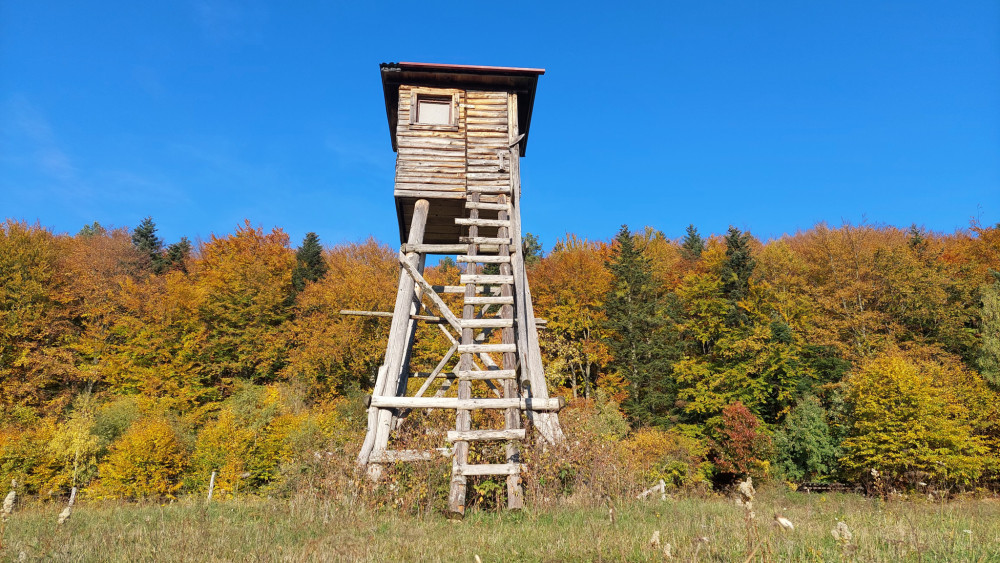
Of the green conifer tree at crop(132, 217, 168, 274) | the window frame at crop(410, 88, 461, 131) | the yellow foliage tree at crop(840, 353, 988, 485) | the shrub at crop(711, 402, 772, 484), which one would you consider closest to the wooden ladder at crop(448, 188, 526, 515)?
the window frame at crop(410, 88, 461, 131)

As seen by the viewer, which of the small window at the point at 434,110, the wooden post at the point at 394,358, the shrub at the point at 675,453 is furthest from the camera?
the shrub at the point at 675,453

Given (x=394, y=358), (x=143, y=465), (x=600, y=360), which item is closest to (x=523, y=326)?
(x=394, y=358)

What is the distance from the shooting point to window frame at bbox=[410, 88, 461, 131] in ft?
31.7

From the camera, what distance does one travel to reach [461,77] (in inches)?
388

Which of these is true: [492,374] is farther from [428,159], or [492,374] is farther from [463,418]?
[428,159]

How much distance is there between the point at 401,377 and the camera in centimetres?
942

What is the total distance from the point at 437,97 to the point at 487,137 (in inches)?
53.3

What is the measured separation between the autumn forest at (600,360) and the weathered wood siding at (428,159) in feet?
40.9

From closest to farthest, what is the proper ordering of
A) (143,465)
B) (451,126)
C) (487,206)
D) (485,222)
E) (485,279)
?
(485,279), (485,222), (487,206), (451,126), (143,465)

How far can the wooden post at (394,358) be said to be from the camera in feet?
25.3

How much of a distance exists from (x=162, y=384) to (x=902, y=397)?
36.8 meters

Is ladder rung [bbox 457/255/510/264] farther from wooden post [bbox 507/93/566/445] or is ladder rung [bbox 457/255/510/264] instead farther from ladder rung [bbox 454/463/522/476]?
ladder rung [bbox 454/463/522/476]

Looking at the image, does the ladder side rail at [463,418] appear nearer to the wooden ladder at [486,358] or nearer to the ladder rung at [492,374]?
the wooden ladder at [486,358]

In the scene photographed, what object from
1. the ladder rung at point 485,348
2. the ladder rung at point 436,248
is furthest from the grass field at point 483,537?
the ladder rung at point 436,248
